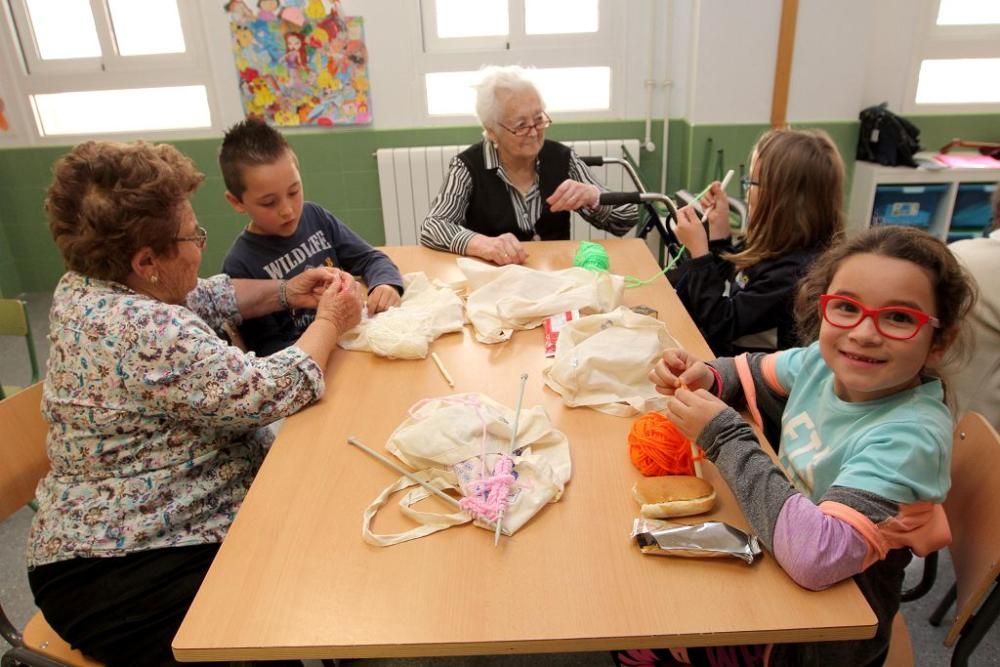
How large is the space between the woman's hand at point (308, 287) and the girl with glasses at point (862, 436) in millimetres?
1008

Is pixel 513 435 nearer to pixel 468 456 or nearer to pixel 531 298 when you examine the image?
pixel 468 456

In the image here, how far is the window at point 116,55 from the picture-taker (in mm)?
3658

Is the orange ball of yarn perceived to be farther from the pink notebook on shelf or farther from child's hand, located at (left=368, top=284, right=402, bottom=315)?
the pink notebook on shelf

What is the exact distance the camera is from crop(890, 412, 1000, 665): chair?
3.34ft

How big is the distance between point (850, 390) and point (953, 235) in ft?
10.8

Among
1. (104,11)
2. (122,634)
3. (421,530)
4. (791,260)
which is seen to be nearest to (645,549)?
(421,530)

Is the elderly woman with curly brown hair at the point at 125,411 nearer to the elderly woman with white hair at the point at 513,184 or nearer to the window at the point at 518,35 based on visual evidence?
the elderly woman with white hair at the point at 513,184

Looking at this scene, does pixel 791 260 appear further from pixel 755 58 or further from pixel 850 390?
pixel 755 58

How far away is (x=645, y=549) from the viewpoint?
89 cm

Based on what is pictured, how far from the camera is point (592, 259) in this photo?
6.36 feet

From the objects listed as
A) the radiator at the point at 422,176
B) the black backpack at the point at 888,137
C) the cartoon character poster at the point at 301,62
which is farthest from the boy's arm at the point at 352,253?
the black backpack at the point at 888,137

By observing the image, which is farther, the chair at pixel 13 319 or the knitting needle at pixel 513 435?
the chair at pixel 13 319

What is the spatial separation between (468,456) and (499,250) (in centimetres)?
108

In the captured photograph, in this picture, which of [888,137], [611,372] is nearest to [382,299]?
[611,372]
